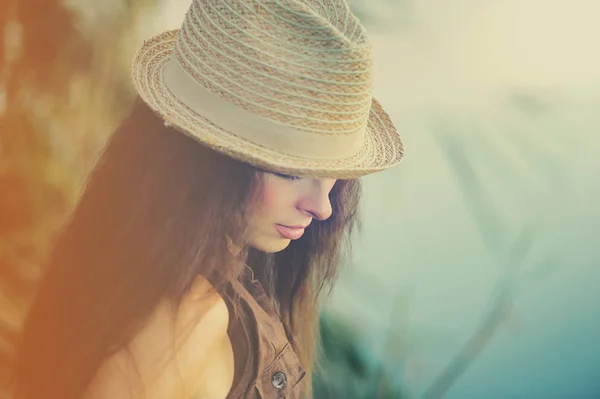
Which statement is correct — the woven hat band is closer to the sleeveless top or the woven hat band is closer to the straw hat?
the straw hat

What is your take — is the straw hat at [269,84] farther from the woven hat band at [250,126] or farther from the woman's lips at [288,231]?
the woman's lips at [288,231]

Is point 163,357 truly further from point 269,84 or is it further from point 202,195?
point 269,84

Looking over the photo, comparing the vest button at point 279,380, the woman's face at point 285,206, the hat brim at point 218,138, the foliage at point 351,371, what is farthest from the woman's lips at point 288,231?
the foliage at point 351,371

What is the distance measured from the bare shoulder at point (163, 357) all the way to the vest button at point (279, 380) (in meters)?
0.17

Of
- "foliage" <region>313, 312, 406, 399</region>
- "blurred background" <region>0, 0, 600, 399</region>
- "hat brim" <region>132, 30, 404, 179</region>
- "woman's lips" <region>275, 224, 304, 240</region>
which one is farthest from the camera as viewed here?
"foliage" <region>313, 312, 406, 399</region>

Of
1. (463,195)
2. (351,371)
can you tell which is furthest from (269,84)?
(351,371)

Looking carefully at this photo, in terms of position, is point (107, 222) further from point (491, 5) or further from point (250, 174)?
point (491, 5)

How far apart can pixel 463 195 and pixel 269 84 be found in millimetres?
639

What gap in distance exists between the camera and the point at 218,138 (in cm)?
61

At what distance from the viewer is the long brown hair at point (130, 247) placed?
0.65m

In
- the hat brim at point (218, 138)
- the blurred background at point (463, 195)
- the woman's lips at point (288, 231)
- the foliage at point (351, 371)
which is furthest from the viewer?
the foliage at point (351, 371)

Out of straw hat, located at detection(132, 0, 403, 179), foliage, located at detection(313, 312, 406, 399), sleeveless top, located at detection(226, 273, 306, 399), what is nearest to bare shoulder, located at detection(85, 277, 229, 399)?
sleeveless top, located at detection(226, 273, 306, 399)

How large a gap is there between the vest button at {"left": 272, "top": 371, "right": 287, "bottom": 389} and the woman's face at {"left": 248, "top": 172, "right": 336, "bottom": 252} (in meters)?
0.22

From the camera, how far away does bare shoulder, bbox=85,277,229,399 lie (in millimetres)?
623
